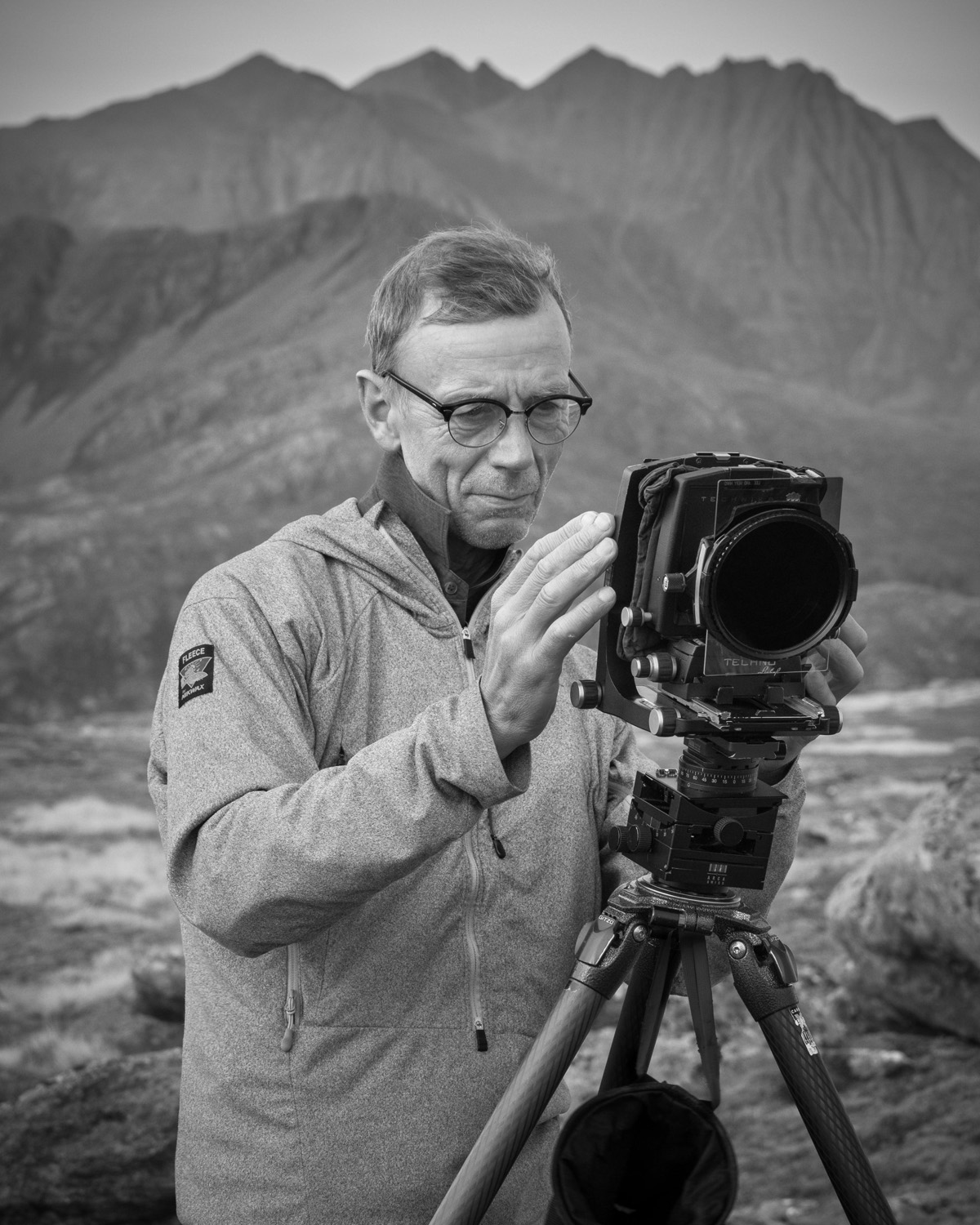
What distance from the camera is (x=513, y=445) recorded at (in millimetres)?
1480

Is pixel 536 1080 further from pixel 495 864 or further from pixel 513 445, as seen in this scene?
pixel 513 445

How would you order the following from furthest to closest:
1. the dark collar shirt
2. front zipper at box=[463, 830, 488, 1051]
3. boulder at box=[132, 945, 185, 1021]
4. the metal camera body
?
boulder at box=[132, 945, 185, 1021] < the dark collar shirt < front zipper at box=[463, 830, 488, 1051] < the metal camera body

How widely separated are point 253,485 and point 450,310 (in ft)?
37.8

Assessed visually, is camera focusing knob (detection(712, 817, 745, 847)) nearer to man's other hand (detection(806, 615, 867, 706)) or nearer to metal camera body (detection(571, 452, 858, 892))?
metal camera body (detection(571, 452, 858, 892))

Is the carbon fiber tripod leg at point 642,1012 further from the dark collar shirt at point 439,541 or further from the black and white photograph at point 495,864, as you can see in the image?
the dark collar shirt at point 439,541

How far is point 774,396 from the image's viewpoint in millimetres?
15469

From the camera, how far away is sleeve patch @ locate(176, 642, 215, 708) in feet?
4.08

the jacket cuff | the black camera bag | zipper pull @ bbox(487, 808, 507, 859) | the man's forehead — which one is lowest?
the black camera bag

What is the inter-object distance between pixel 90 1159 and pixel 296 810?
7.08 ft

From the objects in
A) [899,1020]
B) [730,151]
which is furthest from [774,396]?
[899,1020]

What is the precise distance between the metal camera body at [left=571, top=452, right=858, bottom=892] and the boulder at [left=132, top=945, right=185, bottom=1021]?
125 inches

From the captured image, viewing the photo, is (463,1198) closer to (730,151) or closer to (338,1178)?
→ (338,1178)

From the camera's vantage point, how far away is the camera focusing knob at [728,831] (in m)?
1.22

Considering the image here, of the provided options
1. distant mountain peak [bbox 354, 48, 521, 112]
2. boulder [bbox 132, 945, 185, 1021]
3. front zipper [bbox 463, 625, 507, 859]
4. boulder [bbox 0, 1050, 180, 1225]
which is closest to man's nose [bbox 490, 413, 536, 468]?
front zipper [bbox 463, 625, 507, 859]
